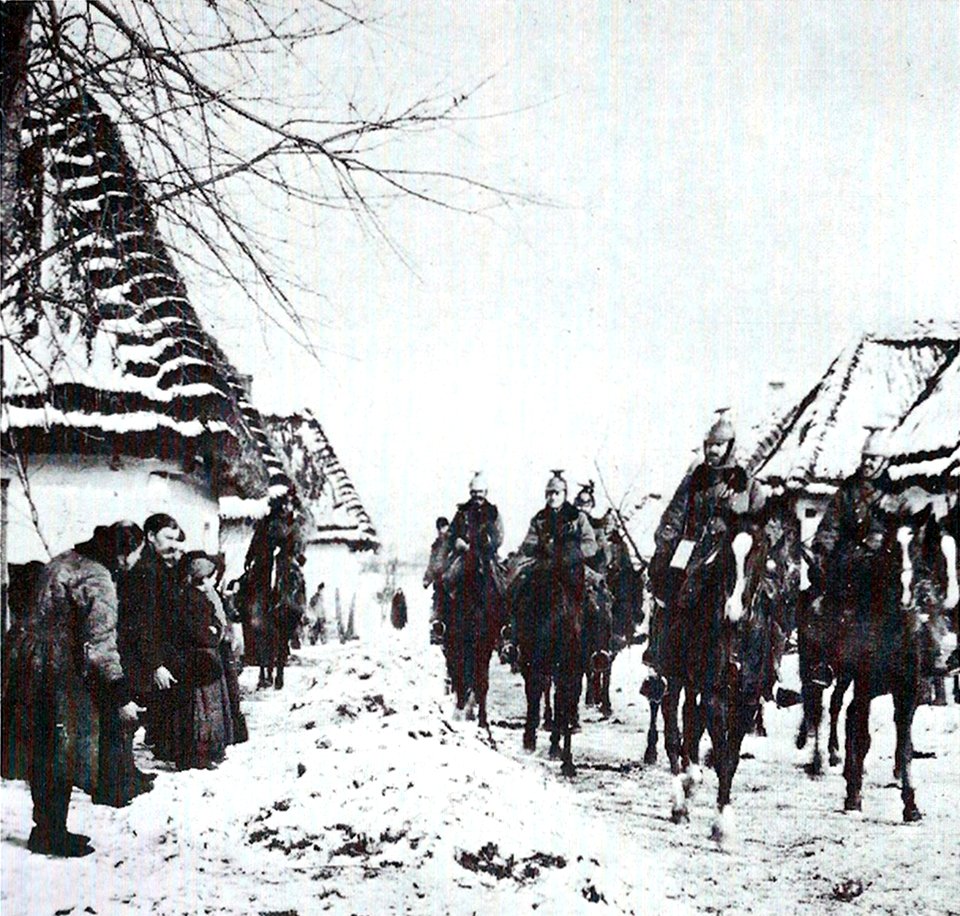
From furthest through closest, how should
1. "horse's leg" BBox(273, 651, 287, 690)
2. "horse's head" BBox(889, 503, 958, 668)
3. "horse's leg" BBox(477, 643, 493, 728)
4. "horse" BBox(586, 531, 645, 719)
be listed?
1. "horse" BBox(586, 531, 645, 719)
2. "horse's leg" BBox(477, 643, 493, 728)
3. "horse's leg" BBox(273, 651, 287, 690)
4. "horse's head" BBox(889, 503, 958, 668)

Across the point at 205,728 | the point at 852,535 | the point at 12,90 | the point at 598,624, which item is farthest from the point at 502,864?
the point at 12,90

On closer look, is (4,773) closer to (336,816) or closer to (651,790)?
(336,816)

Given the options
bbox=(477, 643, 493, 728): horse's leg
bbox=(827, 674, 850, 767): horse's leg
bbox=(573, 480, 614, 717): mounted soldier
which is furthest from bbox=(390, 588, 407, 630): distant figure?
bbox=(827, 674, 850, 767): horse's leg

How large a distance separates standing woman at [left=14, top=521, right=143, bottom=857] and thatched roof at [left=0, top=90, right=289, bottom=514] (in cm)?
38

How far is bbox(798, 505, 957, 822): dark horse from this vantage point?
4289mm

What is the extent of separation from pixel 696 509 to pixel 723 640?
522mm

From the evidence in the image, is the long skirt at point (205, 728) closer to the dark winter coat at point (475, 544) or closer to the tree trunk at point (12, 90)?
the dark winter coat at point (475, 544)

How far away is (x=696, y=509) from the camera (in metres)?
4.68

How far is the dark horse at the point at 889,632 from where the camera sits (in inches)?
169

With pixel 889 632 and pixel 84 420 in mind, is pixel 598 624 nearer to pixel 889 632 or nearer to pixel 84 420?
pixel 889 632

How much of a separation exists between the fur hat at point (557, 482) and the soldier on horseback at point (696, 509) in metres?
0.42

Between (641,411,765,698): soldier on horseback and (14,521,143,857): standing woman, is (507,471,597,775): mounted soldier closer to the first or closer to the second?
(641,411,765,698): soldier on horseback

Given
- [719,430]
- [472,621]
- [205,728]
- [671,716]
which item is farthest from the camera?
[472,621]

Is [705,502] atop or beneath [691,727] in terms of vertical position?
atop
